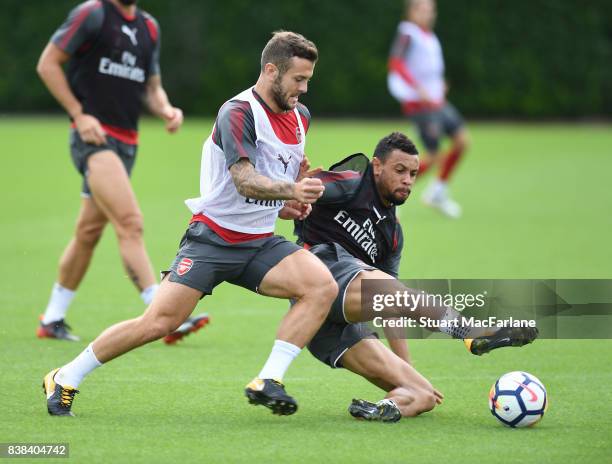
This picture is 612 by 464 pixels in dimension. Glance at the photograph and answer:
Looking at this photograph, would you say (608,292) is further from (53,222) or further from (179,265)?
(53,222)

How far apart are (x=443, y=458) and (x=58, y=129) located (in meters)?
23.7

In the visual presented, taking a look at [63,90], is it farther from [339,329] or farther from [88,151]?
[339,329]

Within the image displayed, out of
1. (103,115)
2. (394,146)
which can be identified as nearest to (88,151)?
(103,115)

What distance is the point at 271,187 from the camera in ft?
17.5

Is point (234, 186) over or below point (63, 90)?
below

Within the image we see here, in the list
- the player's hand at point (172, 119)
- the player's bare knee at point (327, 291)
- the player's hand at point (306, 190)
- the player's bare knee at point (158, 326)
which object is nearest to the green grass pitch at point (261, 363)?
the player's bare knee at point (158, 326)

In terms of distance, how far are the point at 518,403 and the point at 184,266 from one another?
5.83 feet

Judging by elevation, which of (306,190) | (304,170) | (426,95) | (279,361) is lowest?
(279,361)

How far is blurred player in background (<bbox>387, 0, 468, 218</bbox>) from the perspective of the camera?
1527 cm

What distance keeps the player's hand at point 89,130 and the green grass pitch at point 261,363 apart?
1.37 metres

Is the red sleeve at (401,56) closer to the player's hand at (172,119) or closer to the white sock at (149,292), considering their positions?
the player's hand at (172,119)

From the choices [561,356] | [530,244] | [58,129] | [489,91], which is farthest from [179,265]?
[489,91]

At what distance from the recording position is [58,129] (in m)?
27.5

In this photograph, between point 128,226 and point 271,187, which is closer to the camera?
point 271,187
